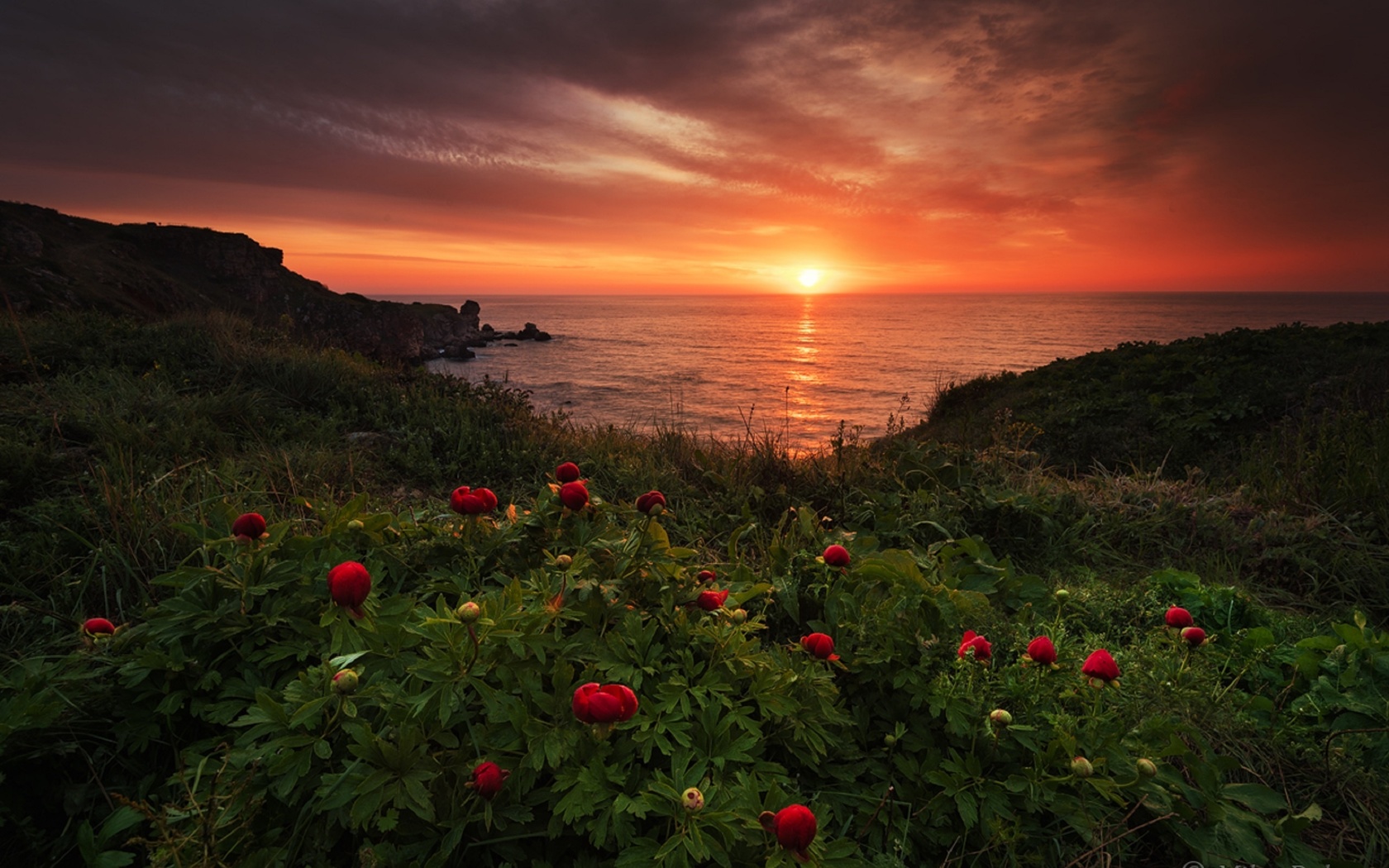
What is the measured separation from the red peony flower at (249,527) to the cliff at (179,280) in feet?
103

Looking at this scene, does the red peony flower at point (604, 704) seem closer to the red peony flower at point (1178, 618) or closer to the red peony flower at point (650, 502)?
the red peony flower at point (650, 502)

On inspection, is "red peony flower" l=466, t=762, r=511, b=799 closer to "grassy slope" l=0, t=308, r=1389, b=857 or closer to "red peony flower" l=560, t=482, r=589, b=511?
"red peony flower" l=560, t=482, r=589, b=511

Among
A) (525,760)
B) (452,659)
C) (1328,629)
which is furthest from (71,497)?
(1328,629)

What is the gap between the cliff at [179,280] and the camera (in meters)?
36.0

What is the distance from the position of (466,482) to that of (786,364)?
4176 cm

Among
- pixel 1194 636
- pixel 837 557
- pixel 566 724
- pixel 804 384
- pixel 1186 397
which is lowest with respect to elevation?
pixel 804 384

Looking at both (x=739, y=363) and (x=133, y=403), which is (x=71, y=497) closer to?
(x=133, y=403)

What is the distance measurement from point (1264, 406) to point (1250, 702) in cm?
1141

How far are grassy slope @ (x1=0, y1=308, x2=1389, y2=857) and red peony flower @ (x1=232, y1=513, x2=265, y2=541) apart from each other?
1.01m

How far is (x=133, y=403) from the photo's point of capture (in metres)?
4.98

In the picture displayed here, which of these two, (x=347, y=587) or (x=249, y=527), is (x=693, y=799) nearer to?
(x=347, y=587)

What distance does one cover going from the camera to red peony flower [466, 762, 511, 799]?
1.33 metres

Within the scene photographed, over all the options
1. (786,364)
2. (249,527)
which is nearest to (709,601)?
(249,527)

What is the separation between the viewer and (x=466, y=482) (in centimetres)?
518
